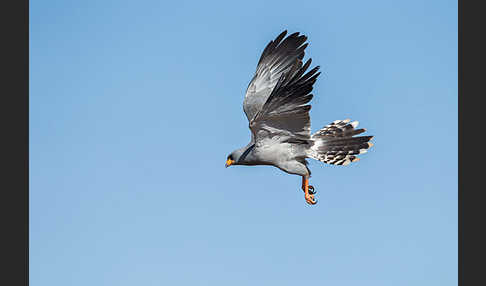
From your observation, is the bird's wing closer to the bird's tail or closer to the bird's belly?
the bird's belly

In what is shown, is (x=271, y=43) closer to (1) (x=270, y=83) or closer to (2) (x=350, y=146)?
(1) (x=270, y=83)

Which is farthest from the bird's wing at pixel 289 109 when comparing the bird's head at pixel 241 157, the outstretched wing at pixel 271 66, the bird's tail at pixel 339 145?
the outstretched wing at pixel 271 66

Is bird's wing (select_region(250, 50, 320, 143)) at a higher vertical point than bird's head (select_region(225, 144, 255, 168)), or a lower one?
higher

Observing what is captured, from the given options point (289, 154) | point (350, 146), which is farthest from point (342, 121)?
point (289, 154)

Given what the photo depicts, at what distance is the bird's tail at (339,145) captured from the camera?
13.4 metres

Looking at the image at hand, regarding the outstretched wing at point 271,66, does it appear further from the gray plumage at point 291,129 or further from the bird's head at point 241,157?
the bird's head at point 241,157

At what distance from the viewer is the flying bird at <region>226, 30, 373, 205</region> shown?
12.1 m

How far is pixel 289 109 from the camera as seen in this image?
12.4m

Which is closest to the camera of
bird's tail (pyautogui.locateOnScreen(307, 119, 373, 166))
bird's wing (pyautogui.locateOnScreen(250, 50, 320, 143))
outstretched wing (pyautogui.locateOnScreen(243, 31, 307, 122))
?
bird's wing (pyautogui.locateOnScreen(250, 50, 320, 143))

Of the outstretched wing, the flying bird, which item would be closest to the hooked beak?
the flying bird

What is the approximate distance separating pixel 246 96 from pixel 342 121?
2.12m

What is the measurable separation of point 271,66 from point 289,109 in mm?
2683

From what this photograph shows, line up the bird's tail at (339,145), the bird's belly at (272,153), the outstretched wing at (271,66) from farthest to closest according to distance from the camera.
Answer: the outstretched wing at (271,66), the bird's tail at (339,145), the bird's belly at (272,153)

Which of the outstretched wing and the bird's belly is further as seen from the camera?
the outstretched wing
